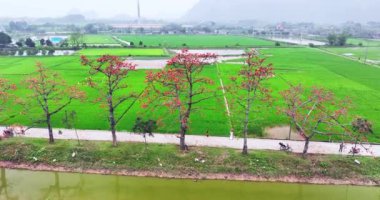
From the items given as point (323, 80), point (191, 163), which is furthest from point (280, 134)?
point (323, 80)

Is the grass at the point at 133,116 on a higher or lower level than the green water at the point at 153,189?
higher

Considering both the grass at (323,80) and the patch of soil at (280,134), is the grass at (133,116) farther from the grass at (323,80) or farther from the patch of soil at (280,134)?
the patch of soil at (280,134)

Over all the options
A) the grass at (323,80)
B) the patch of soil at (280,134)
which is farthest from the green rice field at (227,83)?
the patch of soil at (280,134)

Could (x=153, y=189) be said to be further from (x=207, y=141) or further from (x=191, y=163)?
(x=207, y=141)

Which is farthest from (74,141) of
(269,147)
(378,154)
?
(378,154)

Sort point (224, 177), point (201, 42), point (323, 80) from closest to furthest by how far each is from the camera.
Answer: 1. point (224, 177)
2. point (323, 80)
3. point (201, 42)

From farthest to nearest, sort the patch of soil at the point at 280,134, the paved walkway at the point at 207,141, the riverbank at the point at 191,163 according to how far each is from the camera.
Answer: the patch of soil at the point at 280,134
the paved walkway at the point at 207,141
the riverbank at the point at 191,163
